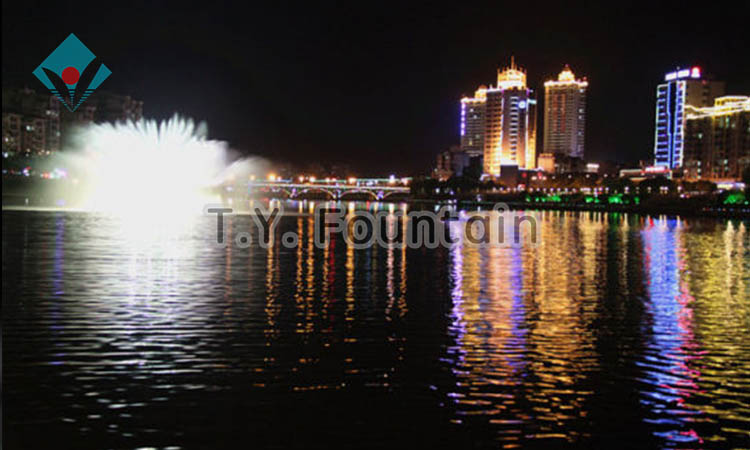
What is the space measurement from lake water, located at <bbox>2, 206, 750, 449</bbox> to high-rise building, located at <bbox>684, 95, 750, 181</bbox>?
12156cm

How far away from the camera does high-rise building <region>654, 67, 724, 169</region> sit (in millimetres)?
163875

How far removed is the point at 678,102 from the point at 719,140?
2550 cm

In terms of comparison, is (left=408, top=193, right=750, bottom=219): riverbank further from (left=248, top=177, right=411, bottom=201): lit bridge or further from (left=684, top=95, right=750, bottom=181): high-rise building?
(left=684, top=95, right=750, bottom=181): high-rise building

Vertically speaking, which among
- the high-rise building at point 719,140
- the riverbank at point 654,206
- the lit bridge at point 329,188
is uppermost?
the high-rise building at point 719,140

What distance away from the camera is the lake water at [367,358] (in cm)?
930

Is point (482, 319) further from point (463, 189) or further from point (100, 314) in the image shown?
point (463, 189)

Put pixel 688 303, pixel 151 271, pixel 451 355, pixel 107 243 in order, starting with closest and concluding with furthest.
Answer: pixel 451 355 < pixel 688 303 < pixel 151 271 < pixel 107 243

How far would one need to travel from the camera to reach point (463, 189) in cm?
17150

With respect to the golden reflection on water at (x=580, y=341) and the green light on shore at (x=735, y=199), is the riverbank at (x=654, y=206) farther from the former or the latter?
the golden reflection on water at (x=580, y=341)

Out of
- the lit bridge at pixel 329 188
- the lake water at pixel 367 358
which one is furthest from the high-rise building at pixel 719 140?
the lake water at pixel 367 358

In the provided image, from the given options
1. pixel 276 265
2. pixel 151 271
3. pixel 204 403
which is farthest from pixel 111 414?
pixel 276 265

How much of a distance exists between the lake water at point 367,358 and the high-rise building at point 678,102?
149308 mm

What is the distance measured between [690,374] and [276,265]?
17269 millimetres

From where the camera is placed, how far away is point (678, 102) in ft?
543
